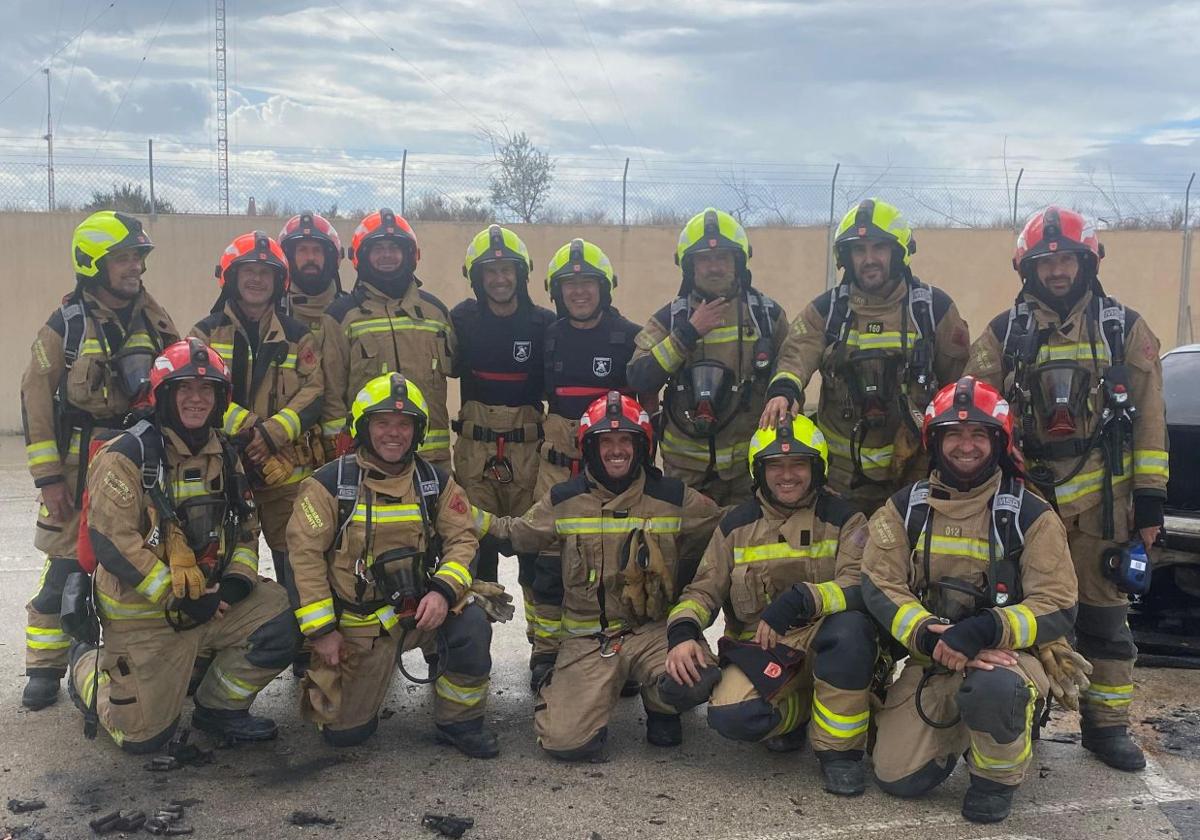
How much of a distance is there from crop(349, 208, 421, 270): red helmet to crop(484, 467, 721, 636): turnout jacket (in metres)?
1.61

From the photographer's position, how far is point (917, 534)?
162 inches

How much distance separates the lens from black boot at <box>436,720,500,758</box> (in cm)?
437

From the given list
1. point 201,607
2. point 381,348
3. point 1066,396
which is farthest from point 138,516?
point 1066,396

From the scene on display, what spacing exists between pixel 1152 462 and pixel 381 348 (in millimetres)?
3686

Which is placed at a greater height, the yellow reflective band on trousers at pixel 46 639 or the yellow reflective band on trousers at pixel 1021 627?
the yellow reflective band on trousers at pixel 1021 627

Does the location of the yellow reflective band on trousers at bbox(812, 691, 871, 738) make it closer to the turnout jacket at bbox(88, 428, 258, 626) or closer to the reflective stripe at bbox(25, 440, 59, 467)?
the turnout jacket at bbox(88, 428, 258, 626)

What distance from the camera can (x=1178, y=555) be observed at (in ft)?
16.0

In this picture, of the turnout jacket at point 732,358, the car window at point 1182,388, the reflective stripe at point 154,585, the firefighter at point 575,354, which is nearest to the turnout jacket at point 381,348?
the firefighter at point 575,354

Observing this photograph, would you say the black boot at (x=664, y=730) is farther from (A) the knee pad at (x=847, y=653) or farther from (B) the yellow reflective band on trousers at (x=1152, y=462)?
(B) the yellow reflective band on trousers at (x=1152, y=462)

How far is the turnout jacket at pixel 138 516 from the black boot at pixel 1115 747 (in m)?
3.72

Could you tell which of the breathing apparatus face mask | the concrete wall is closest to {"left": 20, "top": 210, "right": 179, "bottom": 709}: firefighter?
the breathing apparatus face mask

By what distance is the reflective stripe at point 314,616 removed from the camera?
14.0 ft

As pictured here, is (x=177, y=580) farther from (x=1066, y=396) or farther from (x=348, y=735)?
(x=1066, y=396)

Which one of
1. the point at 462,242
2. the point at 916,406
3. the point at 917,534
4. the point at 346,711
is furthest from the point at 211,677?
the point at 462,242
